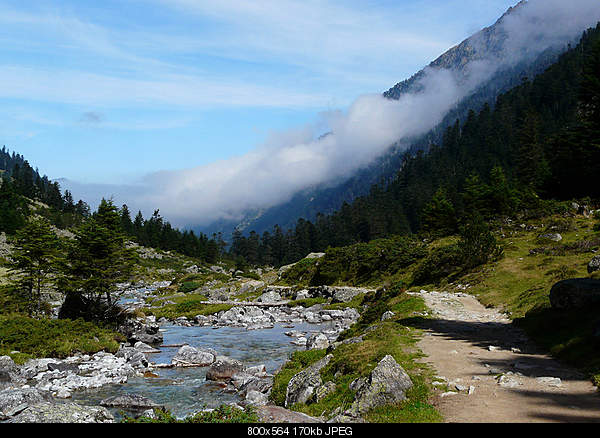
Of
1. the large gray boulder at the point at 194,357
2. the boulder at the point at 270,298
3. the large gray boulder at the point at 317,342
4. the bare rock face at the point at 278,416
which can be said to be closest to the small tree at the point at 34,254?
the large gray boulder at the point at 194,357

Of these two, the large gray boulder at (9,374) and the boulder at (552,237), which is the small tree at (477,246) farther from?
the large gray boulder at (9,374)

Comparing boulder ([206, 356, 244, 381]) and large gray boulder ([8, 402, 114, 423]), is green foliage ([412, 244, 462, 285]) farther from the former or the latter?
large gray boulder ([8, 402, 114, 423])

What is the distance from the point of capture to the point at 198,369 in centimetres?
2717

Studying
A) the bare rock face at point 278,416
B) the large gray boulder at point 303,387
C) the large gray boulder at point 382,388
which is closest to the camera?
the bare rock face at point 278,416

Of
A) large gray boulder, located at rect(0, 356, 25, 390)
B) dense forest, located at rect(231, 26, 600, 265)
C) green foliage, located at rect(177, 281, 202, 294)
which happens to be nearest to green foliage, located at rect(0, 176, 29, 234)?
green foliage, located at rect(177, 281, 202, 294)

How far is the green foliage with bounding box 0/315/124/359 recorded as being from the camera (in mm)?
29250

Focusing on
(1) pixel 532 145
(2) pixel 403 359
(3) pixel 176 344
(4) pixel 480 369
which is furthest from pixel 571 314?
(1) pixel 532 145

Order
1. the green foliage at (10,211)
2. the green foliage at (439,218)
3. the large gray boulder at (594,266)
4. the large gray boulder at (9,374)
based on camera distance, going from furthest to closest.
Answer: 1. the green foliage at (10,211)
2. the green foliage at (439,218)
3. the large gray boulder at (594,266)
4. the large gray boulder at (9,374)

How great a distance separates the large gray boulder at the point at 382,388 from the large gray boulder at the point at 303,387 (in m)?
3.53

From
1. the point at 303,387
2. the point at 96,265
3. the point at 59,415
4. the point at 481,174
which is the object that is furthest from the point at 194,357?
the point at 481,174

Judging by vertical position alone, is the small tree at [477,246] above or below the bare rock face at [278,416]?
above

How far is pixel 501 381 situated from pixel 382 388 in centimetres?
411

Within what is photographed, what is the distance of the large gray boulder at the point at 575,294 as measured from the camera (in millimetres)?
18406
